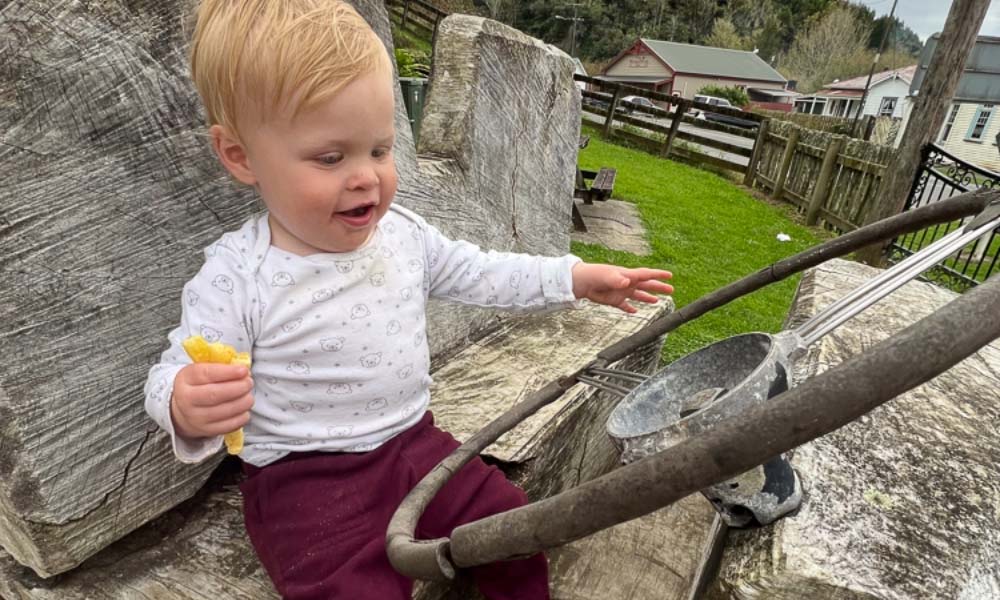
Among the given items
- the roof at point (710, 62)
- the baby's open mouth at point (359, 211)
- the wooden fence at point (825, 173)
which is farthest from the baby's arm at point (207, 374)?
the roof at point (710, 62)

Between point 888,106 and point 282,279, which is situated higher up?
point 888,106

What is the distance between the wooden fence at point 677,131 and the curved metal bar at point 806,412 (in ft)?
39.7

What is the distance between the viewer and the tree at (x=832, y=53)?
171 feet

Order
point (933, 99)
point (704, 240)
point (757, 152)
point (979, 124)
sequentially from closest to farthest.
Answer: point (933, 99) → point (704, 240) → point (757, 152) → point (979, 124)

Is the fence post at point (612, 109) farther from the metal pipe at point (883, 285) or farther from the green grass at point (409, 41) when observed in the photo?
the metal pipe at point (883, 285)

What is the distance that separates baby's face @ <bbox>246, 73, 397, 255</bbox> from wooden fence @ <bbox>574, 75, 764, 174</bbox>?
1167 cm

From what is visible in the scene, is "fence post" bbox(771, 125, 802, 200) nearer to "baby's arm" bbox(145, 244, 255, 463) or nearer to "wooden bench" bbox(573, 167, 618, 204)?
"wooden bench" bbox(573, 167, 618, 204)

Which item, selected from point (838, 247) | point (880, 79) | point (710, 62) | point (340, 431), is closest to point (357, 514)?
point (340, 431)

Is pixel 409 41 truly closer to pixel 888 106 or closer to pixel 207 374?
pixel 207 374

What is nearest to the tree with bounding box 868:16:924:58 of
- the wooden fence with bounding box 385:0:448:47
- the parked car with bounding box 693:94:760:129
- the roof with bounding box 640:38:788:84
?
the roof with bounding box 640:38:788:84

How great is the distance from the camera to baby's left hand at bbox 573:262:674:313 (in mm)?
1297

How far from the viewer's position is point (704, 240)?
265 inches

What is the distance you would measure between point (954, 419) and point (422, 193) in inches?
59.8

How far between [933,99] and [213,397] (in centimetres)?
643
